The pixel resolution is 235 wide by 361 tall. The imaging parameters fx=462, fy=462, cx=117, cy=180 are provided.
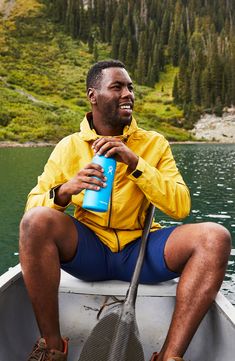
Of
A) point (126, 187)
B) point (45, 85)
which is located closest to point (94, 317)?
point (126, 187)

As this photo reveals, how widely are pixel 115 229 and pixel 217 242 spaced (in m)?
0.71

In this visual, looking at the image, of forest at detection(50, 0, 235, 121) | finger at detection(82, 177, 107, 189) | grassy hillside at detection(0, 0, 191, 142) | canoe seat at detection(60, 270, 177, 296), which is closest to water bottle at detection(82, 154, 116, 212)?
finger at detection(82, 177, 107, 189)

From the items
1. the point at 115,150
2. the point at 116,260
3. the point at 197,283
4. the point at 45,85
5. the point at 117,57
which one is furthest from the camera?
the point at 117,57

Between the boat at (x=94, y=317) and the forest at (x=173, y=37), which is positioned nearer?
the boat at (x=94, y=317)

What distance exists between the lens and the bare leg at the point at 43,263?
101 inches

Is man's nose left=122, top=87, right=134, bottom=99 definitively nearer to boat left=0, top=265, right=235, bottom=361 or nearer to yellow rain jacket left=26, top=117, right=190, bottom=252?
yellow rain jacket left=26, top=117, right=190, bottom=252

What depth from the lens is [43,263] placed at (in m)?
2.55

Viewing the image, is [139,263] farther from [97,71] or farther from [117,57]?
[117,57]

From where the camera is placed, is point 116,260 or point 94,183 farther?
point 116,260

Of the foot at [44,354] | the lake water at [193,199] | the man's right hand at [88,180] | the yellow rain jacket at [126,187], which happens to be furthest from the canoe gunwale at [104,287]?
the lake water at [193,199]

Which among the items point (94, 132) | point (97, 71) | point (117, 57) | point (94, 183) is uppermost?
point (97, 71)

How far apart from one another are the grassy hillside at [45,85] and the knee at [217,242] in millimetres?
48967

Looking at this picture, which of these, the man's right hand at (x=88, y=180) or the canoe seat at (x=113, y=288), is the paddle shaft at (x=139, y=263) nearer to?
the canoe seat at (x=113, y=288)

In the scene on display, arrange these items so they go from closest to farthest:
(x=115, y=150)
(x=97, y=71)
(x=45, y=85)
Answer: (x=115, y=150)
(x=97, y=71)
(x=45, y=85)
